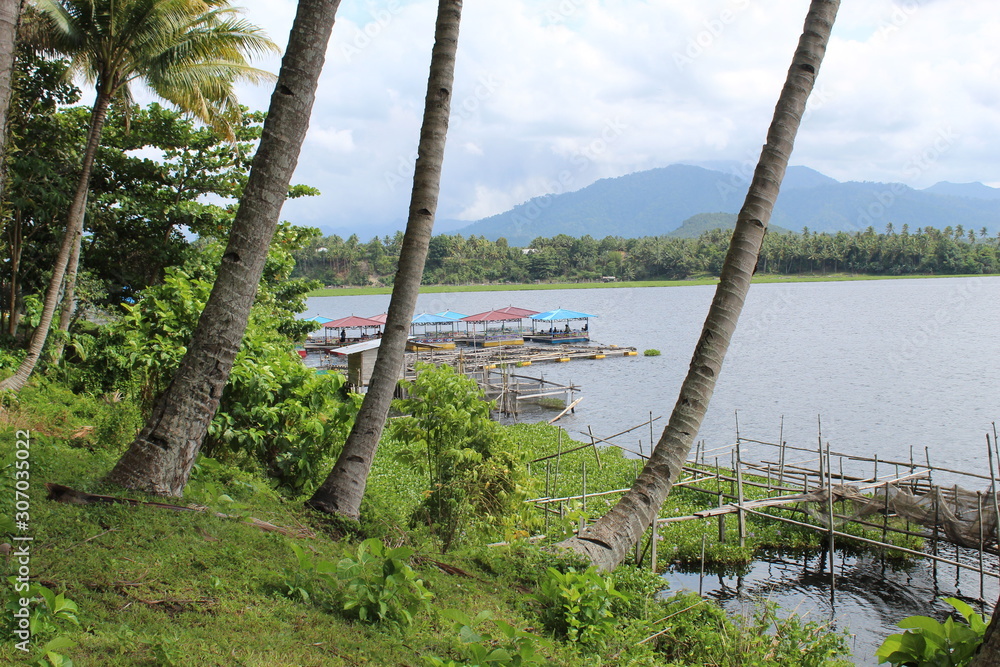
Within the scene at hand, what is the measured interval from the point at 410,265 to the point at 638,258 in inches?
4421

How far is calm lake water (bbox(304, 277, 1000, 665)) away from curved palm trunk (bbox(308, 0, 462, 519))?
841 cm

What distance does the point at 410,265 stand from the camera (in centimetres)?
586

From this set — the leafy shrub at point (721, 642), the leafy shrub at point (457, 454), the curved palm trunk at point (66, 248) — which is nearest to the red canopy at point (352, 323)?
the curved palm trunk at point (66, 248)

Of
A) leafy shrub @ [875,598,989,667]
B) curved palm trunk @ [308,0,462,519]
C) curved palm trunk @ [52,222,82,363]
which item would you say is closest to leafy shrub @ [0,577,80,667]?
curved palm trunk @ [308,0,462,519]

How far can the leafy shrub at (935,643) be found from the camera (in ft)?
9.36

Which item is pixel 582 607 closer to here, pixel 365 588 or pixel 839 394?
pixel 365 588

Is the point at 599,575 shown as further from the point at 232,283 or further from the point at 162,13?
the point at 162,13

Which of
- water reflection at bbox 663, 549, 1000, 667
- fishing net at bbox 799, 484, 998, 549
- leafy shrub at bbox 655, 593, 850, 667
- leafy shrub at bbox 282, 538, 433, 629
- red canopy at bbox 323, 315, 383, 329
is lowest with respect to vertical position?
water reflection at bbox 663, 549, 1000, 667

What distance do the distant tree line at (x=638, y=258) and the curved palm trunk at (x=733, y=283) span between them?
93195 millimetres

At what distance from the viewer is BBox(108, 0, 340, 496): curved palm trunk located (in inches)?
182

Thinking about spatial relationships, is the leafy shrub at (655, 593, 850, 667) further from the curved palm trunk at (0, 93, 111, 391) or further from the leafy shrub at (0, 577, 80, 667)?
the curved palm trunk at (0, 93, 111, 391)

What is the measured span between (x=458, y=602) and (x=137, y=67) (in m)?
12.2

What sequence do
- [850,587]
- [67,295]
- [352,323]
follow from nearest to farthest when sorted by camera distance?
[850,587] < [67,295] < [352,323]

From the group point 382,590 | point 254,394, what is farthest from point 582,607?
point 254,394
